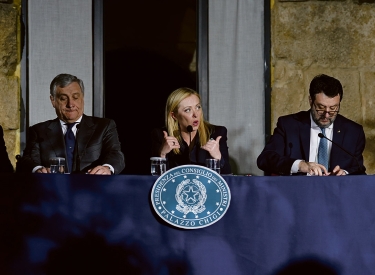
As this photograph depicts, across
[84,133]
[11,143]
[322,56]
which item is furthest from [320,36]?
[11,143]

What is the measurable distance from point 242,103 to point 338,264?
2231 millimetres

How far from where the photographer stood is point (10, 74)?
5.12 m

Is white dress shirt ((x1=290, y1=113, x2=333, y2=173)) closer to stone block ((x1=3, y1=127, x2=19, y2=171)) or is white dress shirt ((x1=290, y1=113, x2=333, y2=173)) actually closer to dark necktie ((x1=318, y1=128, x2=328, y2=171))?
dark necktie ((x1=318, y1=128, x2=328, y2=171))

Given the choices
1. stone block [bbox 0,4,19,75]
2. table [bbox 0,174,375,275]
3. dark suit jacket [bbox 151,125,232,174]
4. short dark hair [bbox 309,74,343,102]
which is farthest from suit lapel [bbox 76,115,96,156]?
short dark hair [bbox 309,74,343,102]

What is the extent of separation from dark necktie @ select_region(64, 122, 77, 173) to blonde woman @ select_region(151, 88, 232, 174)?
49 cm

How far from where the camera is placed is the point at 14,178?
3195 millimetres

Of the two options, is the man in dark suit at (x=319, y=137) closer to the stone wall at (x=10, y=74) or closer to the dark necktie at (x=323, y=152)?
the dark necktie at (x=323, y=152)

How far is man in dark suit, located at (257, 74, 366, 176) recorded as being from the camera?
159 inches

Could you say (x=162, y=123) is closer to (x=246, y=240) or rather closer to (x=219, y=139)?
(x=219, y=139)

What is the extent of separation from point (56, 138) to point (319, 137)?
1581 mm

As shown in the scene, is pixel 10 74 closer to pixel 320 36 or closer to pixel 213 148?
pixel 213 148

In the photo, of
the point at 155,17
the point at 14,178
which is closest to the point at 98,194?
the point at 14,178

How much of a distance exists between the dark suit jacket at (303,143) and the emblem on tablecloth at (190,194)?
906 mm

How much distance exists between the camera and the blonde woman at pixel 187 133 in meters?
4.06
